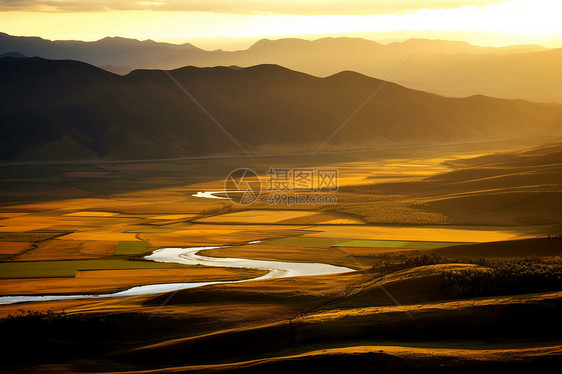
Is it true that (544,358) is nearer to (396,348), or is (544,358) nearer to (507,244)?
(396,348)

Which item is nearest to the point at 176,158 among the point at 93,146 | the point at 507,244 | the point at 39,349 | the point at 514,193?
the point at 93,146

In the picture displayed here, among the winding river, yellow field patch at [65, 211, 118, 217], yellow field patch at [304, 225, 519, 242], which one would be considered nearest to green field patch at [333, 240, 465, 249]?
yellow field patch at [304, 225, 519, 242]

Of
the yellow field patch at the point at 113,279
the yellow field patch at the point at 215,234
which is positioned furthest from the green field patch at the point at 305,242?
the yellow field patch at the point at 113,279

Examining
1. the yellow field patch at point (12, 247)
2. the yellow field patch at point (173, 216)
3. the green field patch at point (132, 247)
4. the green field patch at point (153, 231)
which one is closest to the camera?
the yellow field patch at point (12, 247)

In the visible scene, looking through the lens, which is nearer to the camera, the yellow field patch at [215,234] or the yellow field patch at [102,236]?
the yellow field patch at [215,234]

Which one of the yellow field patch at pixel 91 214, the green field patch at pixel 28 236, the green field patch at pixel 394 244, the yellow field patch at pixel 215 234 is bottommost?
the green field patch at pixel 394 244

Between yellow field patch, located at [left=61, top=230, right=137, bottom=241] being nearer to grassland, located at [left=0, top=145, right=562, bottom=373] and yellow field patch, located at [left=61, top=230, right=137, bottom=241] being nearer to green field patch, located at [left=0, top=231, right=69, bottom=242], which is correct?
grassland, located at [left=0, top=145, right=562, bottom=373]

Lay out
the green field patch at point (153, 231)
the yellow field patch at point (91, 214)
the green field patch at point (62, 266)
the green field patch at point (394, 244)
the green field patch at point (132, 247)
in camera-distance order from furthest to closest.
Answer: the yellow field patch at point (91, 214), the green field patch at point (153, 231), the green field patch at point (394, 244), the green field patch at point (132, 247), the green field patch at point (62, 266)

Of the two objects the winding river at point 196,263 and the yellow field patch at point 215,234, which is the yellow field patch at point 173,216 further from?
the winding river at point 196,263
